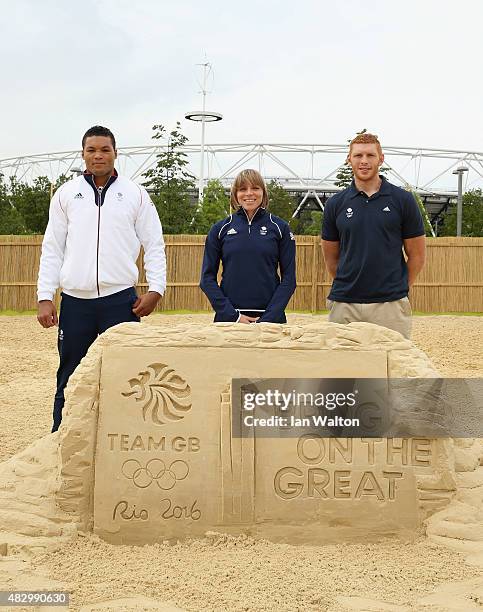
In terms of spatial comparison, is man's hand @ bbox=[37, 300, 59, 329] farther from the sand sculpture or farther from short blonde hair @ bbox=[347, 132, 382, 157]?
short blonde hair @ bbox=[347, 132, 382, 157]

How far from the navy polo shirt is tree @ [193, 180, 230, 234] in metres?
17.7

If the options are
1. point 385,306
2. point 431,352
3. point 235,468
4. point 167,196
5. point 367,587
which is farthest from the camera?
point 167,196

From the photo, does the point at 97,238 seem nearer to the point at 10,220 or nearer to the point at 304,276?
the point at 304,276

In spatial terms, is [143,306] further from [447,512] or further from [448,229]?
[448,229]

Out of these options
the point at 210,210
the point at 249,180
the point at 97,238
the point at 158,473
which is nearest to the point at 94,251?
the point at 97,238

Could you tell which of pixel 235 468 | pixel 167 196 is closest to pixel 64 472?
pixel 235 468

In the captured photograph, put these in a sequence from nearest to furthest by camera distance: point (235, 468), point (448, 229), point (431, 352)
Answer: point (235, 468)
point (431, 352)
point (448, 229)

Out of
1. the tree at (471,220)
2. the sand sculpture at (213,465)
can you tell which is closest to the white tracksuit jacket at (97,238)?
the sand sculpture at (213,465)

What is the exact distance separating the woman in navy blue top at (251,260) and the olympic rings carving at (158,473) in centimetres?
101

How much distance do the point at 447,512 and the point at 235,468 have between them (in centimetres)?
88

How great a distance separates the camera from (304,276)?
14.0m

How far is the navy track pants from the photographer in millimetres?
3604

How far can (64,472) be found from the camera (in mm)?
2855

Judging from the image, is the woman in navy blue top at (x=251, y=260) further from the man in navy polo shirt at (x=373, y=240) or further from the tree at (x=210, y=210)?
the tree at (x=210, y=210)
